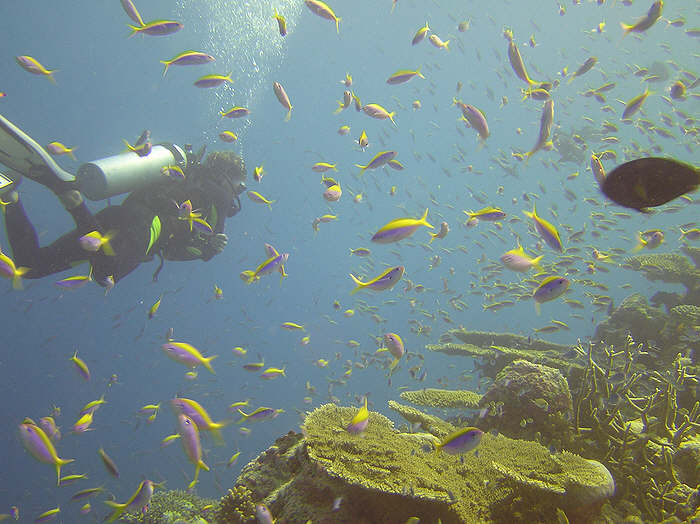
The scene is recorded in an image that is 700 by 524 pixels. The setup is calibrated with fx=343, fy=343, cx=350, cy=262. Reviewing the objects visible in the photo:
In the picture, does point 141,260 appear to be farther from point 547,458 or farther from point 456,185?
point 456,185

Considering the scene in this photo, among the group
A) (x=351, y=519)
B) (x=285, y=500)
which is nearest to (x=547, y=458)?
(x=351, y=519)

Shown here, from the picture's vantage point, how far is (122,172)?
657 cm

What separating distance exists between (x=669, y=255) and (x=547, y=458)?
10.1 metres

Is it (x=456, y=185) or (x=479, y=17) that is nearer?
(x=479, y=17)

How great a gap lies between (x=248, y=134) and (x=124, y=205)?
71.0 meters

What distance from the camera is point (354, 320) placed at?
8306 cm

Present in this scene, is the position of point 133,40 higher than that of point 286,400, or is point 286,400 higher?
point 133,40

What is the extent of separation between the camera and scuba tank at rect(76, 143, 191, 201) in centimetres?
636

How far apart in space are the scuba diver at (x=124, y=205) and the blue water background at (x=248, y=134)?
78.7 ft

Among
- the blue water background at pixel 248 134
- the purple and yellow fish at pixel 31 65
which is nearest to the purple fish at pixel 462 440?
the purple and yellow fish at pixel 31 65

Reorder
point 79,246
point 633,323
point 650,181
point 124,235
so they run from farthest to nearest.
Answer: point 633,323
point 124,235
point 79,246
point 650,181

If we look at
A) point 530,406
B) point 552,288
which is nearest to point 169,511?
point 530,406

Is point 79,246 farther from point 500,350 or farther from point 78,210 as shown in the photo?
point 500,350

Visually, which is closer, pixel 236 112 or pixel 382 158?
pixel 382 158
